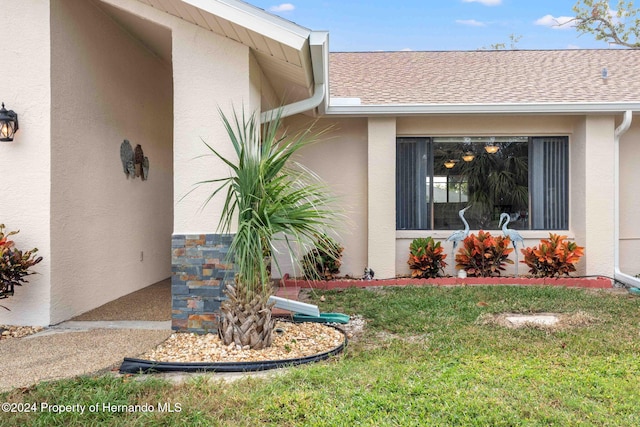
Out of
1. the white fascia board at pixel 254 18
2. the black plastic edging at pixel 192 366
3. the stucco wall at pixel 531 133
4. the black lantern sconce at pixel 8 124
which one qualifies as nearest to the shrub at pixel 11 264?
the black lantern sconce at pixel 8 124

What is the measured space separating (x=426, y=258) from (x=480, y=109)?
8.12 feet

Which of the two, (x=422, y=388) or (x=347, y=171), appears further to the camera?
(x=347, y=171)

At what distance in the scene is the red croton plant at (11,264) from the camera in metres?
4.27

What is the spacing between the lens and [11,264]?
428cm

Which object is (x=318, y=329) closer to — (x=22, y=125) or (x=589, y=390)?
(x=589, y=390)

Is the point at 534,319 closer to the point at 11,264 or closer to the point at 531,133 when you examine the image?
the point at 531,133

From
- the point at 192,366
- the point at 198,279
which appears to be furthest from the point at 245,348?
the point at 198,279

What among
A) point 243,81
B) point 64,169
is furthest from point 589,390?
point 64,169

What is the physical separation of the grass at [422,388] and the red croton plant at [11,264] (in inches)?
70.8

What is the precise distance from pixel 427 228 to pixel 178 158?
182 inches

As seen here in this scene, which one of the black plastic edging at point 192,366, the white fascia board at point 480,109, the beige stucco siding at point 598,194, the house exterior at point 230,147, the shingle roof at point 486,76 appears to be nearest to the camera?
→ the black plastic edging at point 192,366

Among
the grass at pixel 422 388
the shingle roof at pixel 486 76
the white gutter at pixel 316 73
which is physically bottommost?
the grass at pixel 422 388

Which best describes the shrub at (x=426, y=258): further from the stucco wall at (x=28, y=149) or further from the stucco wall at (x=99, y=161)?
the stucco wall at (x=28, y=149)

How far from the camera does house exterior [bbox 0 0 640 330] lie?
4367 mm
